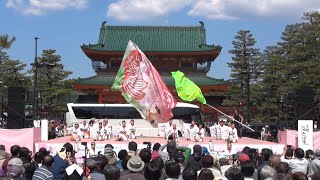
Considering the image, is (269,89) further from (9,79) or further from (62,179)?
(62,179)

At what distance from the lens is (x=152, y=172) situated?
5.97m

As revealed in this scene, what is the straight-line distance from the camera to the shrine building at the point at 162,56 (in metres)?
40.5

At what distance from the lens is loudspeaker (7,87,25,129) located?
19462mm

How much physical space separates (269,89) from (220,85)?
441 centimetres

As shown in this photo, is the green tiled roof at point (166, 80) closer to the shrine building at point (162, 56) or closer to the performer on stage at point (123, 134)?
the shrine building at point (162, 56)

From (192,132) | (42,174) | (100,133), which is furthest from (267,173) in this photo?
(100,133)

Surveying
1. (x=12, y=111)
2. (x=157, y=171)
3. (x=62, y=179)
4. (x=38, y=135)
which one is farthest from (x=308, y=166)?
(x=12, y=111)

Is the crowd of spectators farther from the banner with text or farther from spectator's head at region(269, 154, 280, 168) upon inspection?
the banner with text

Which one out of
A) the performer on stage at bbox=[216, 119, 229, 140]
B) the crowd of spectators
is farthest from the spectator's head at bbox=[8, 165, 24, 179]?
the performer on stage at bbox=[216, 119, 229, 140]

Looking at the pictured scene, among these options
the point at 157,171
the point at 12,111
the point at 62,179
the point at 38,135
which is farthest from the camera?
the point at 12,111

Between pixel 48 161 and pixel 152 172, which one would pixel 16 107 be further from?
pixel 152 172

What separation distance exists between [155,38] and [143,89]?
90.1 ft

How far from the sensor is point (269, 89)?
37344mm

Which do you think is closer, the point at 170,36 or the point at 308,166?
the point at 308,166
